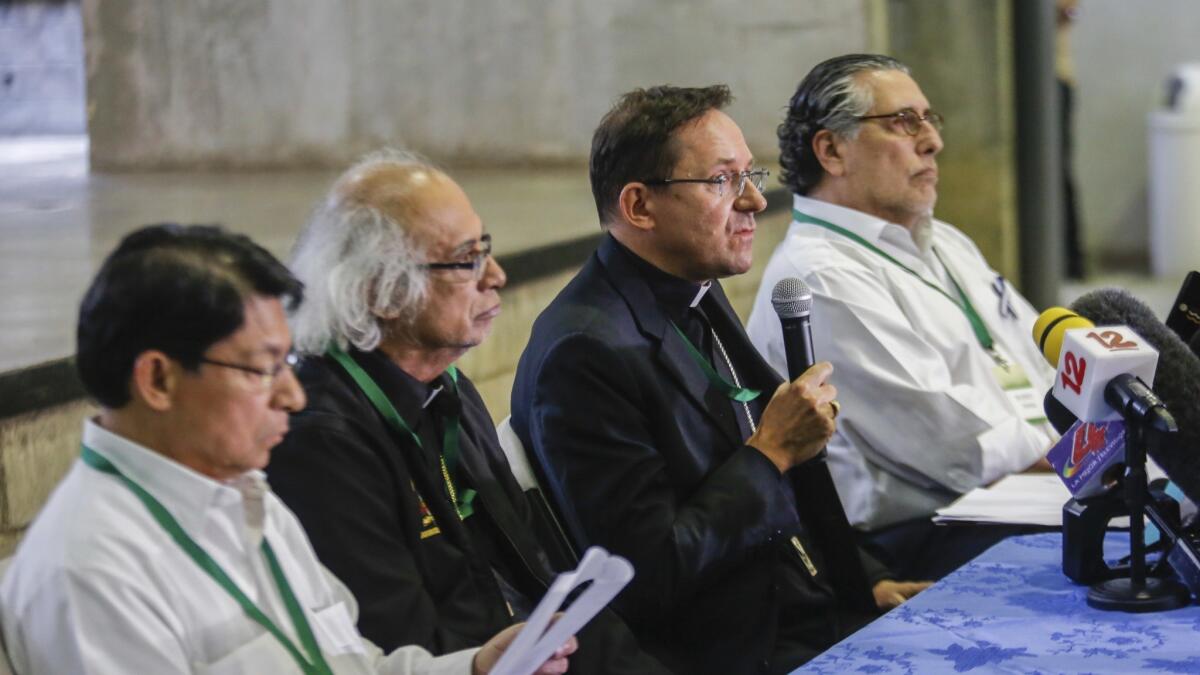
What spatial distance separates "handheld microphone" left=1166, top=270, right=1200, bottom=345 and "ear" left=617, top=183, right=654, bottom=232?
87cm

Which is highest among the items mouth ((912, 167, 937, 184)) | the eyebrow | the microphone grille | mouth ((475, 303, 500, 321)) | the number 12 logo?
the eyebrow

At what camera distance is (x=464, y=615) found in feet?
7.48

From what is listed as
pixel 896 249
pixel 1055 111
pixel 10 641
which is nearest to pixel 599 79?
pixel 1055 111

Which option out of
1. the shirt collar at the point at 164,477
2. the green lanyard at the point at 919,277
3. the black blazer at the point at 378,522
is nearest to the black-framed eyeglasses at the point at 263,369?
the shirt collar at the point at 164,477

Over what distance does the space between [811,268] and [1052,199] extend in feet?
11.9

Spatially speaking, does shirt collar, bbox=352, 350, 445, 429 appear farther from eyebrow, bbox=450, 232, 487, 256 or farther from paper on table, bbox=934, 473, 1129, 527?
paper on table, bbox=934, 473, 1129, 527

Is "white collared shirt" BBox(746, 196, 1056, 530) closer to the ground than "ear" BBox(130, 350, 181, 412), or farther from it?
closer to the ground

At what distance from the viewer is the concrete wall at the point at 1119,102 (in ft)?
30.6

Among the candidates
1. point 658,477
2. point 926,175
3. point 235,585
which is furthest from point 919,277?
point 235,585

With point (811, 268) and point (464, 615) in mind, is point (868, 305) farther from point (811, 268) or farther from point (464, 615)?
point (464, 615)

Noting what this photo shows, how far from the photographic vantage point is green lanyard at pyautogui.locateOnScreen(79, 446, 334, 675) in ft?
5.66

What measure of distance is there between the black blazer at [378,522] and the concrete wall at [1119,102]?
7798mm

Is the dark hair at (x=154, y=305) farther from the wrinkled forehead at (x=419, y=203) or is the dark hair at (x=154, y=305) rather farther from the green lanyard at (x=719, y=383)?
the green lanyard at (x=719, y=383)

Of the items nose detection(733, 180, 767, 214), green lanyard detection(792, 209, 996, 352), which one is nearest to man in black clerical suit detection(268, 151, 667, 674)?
nose detection(733, 180, 767, 214)
